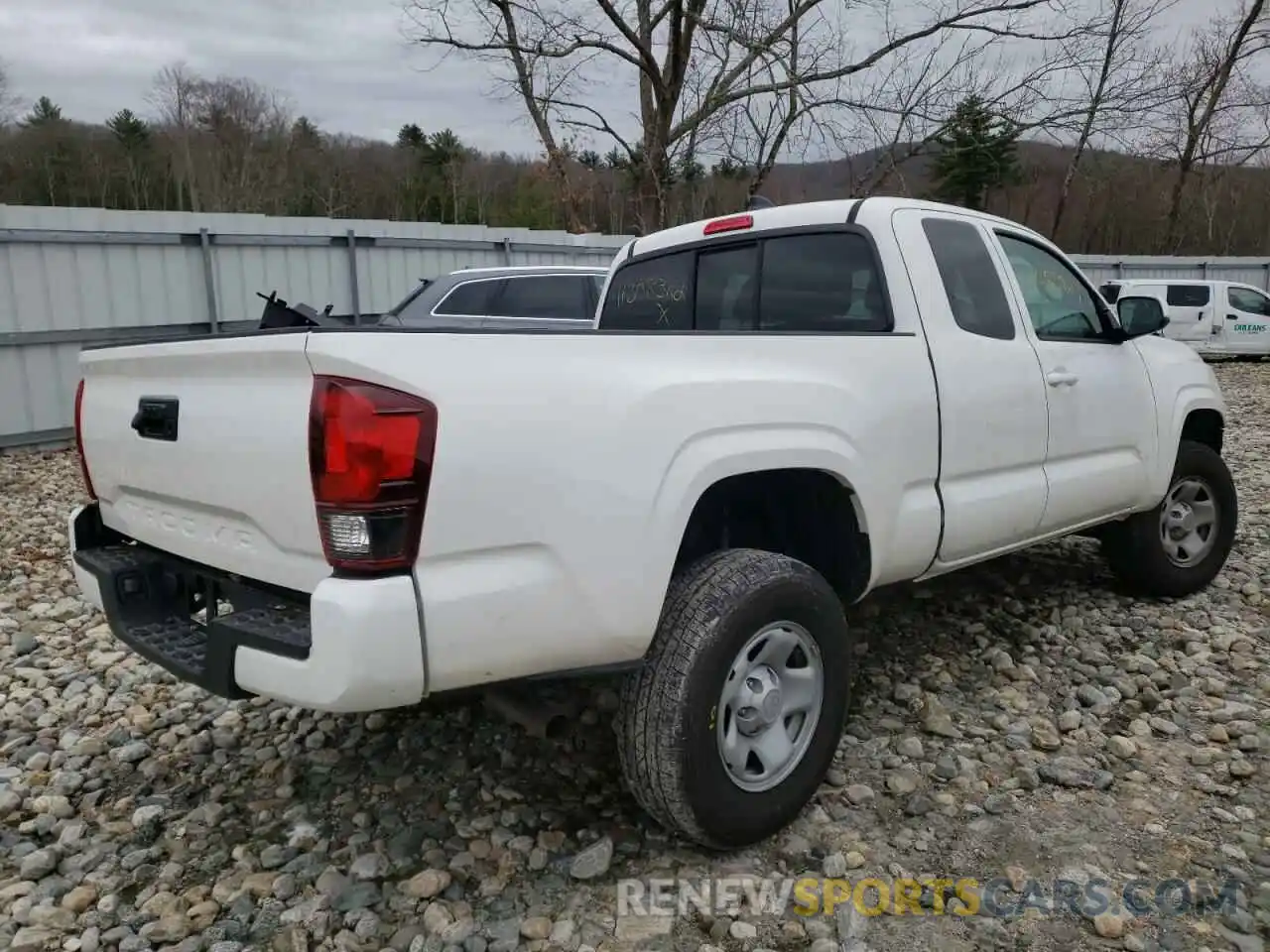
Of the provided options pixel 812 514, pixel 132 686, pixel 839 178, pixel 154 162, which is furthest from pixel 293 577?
pixel 154 162

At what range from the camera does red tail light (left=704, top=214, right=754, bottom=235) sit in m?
3.54

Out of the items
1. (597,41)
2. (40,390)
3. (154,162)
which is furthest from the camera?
(154,162)

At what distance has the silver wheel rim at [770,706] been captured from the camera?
7.90 ft

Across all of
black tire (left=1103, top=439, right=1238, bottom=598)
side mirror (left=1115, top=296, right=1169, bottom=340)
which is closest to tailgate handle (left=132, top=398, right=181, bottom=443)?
side mirror (left=1115, top=296, right=1169, bottom=340)

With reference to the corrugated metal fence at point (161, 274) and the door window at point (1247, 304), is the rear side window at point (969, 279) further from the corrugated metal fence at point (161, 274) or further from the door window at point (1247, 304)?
the door window at point (1247, 304)

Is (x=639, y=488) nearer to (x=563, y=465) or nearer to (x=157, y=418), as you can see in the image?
(x=563, y=465)

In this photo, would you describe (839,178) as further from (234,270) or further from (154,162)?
(154,162)

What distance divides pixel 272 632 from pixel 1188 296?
66.4 feet

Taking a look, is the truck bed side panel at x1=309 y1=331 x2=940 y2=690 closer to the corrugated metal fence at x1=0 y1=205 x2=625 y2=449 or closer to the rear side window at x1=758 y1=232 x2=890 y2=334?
the rear side window at x1=758 y1=232 x2=890 y2=334

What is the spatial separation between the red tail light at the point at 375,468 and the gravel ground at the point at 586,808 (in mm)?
930

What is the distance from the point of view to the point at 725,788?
233cm

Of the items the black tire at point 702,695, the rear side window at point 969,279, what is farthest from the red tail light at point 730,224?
the black tire at point 702,695

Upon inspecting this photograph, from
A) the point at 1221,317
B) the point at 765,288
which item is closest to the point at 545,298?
the point at 765,288

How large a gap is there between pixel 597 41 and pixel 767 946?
12.9 meters
